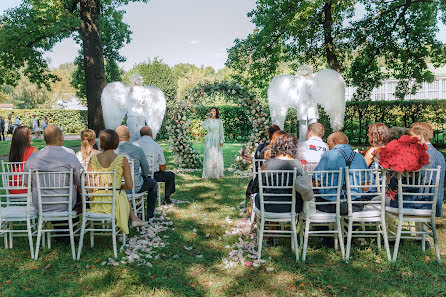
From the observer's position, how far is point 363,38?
12492 mm

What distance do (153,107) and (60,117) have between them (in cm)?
2327

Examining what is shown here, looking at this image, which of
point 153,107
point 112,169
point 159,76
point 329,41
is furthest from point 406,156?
point 159,76

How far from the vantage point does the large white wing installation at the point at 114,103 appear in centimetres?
786

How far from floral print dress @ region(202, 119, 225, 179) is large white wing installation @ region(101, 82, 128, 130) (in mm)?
2038

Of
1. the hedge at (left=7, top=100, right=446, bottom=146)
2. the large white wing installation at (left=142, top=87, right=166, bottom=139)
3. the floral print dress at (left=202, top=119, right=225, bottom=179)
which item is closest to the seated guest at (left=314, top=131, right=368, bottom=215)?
the floral print dress at (left=202, top=119, right=225, bottom=179)

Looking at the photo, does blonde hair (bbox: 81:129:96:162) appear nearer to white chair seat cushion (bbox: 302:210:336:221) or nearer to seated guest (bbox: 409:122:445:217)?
white chair seat cushion (bbox: 302:210:336:221)

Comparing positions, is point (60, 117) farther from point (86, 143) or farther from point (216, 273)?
point (216, 273)

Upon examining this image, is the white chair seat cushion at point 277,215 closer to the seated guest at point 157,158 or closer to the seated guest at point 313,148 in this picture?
the seated guest at point 313,148

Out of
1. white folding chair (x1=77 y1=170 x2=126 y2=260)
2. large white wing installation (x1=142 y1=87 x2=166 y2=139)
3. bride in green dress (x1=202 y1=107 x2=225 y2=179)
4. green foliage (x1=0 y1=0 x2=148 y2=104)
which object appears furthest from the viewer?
green foliage (x1=0 y1=0 x2=148 y2=104)

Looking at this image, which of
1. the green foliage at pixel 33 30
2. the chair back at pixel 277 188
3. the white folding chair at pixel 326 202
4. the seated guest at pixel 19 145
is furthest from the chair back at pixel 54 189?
the green foliage at pixel 33 30

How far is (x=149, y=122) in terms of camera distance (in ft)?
26.8

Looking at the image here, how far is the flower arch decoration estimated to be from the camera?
983cm

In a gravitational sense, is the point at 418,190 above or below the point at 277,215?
above

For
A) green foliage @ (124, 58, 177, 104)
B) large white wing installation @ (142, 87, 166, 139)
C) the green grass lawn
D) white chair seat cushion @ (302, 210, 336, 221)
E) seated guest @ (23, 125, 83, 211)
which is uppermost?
green foliage @ (124, 58, 177, 104)
